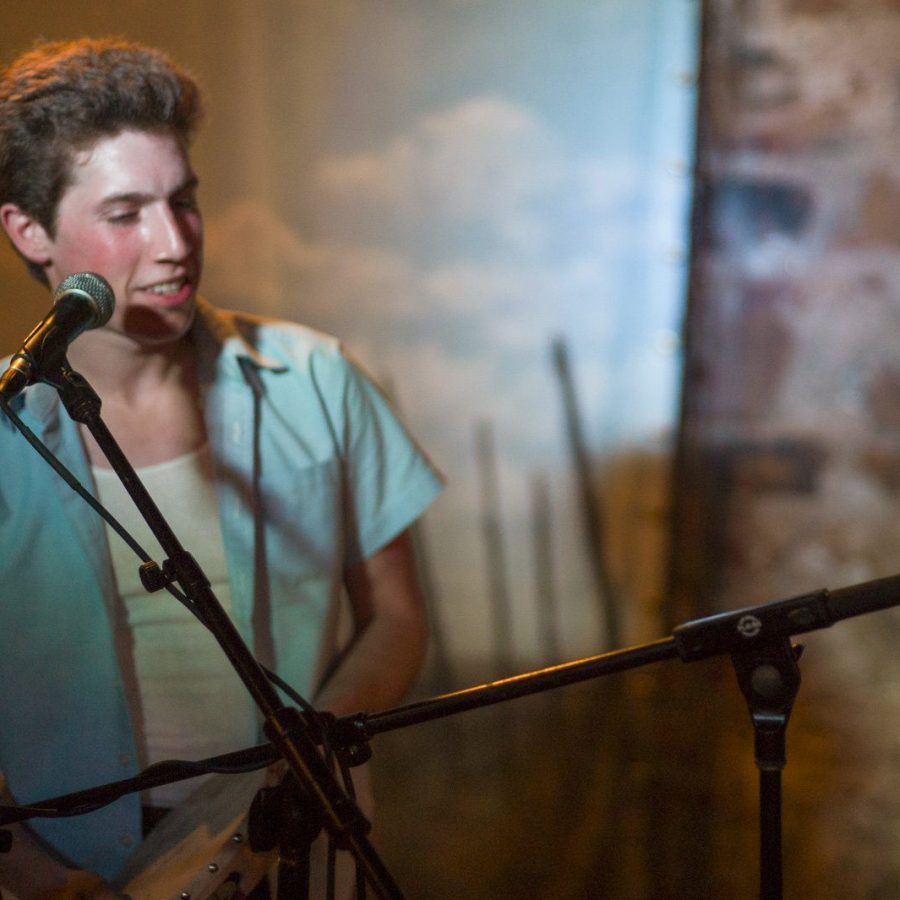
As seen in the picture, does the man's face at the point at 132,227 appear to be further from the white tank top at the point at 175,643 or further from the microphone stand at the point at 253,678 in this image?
the microphone stand at the point at 253,678

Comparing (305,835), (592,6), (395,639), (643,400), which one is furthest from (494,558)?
(305,835)

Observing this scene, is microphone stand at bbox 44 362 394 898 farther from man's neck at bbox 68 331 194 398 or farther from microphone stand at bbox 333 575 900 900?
man's neck at bbox 68 331 194 398

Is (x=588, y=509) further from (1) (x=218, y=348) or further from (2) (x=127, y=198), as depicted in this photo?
(2) (x=127, y=198)

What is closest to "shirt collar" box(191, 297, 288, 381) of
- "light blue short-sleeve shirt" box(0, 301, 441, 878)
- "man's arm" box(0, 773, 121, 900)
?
"light blue short-sleeve shirt" box(0, 301, 441, 878)

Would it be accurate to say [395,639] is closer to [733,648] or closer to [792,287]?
[733,648]

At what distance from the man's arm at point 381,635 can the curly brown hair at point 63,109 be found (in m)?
0.60

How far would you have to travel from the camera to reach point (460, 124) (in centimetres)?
190

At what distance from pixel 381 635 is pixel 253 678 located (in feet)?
1.71

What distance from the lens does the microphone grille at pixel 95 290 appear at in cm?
96

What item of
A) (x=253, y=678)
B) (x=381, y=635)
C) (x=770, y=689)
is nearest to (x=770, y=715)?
(x=770, y=689)

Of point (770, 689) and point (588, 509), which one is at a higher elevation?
point (770, 689)

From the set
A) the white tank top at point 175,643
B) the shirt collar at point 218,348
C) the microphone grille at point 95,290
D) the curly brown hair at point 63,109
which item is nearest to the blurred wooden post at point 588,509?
the shirt collar at point 218,348

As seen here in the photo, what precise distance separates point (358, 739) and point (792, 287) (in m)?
1.36

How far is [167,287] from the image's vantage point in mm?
1258
